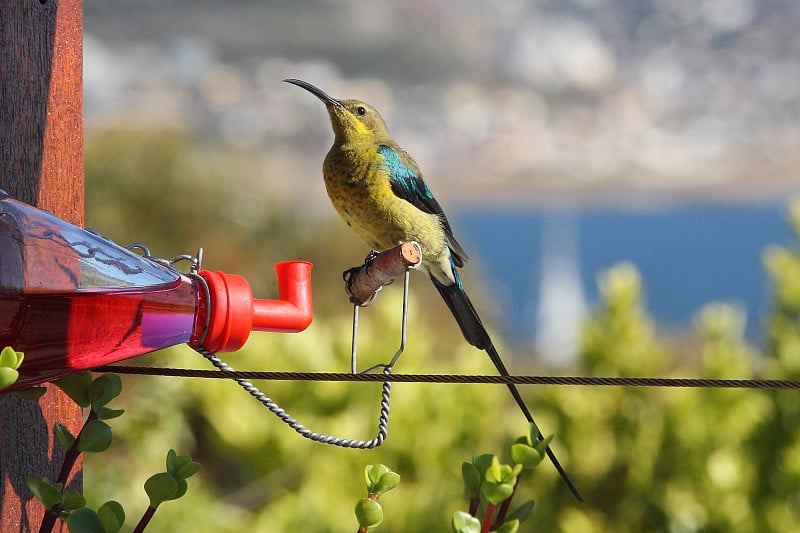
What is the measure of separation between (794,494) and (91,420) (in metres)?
2.59

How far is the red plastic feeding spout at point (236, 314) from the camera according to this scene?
1273mm

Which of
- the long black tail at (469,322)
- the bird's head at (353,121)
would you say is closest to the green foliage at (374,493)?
the long black tail at (469,322)

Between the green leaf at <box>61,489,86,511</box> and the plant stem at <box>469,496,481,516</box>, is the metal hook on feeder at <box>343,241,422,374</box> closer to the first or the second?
the plant stem at <box>469,496,481,516</box>

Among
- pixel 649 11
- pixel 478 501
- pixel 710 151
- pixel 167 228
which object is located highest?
pixel 649 11

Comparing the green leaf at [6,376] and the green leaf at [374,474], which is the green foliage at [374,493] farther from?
the green leaf at [6,376]

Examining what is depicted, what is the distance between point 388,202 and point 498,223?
9434 mm

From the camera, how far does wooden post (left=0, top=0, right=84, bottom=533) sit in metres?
1.34

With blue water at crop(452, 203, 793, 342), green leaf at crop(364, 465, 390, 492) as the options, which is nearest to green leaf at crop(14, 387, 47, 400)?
green leaf at crop(364, 465, 390, 492)

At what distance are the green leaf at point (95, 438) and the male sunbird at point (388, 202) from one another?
0.97 meters

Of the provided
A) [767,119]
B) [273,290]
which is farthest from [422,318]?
[767,119]

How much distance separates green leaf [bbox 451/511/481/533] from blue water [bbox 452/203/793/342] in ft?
26.6

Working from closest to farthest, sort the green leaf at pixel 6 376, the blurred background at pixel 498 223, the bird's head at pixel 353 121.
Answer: the green leaf at pixel 6 376 → the bird's head at pixel 353 121 → the blurred background at pixel 498 223

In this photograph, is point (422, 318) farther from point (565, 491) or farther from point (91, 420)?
point (91, 420)

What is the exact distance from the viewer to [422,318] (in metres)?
7.11
